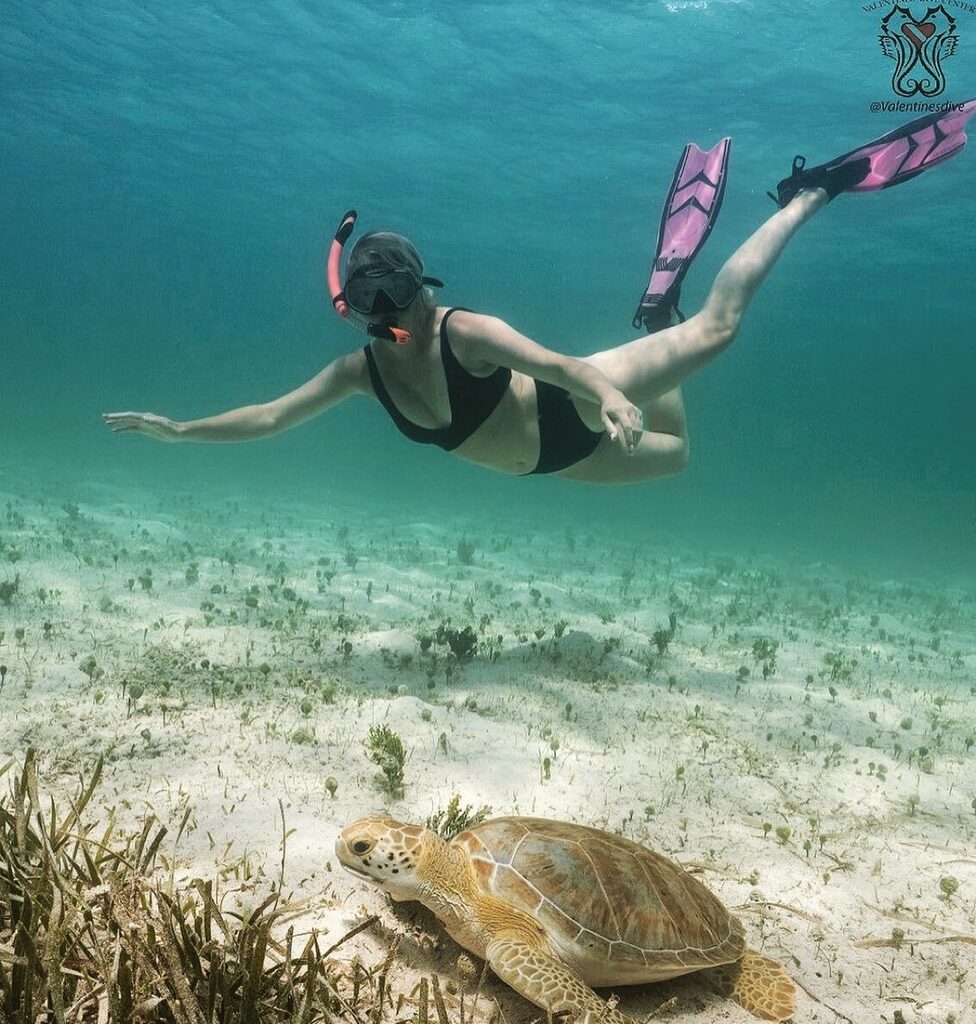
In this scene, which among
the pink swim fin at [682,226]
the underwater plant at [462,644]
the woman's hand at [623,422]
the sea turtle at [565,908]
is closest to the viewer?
the sea turtle at [565,908]

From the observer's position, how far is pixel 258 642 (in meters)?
6.76

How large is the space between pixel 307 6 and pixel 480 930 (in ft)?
85.9

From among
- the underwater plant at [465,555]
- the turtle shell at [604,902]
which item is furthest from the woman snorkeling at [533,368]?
the underwater plant at [465,555]

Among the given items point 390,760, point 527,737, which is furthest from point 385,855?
point 527,737

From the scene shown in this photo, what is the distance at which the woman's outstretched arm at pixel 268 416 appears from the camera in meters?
5.63

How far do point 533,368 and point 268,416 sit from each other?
8.38 ft

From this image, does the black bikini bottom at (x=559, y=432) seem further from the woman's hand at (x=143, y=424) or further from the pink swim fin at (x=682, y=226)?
the woman's hand at (x=143, y=424)

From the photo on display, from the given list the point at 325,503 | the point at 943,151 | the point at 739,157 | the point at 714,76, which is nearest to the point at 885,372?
the point at 739,157

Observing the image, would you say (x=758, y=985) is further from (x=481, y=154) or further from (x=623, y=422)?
(x=481, y=154)

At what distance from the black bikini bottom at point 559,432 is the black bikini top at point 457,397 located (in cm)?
53

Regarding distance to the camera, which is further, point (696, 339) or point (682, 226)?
point (682, 226)

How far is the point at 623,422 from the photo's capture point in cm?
441

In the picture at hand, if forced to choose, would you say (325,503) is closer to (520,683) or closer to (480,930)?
(520,683)

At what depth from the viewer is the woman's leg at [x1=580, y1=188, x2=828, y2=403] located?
608 cm
